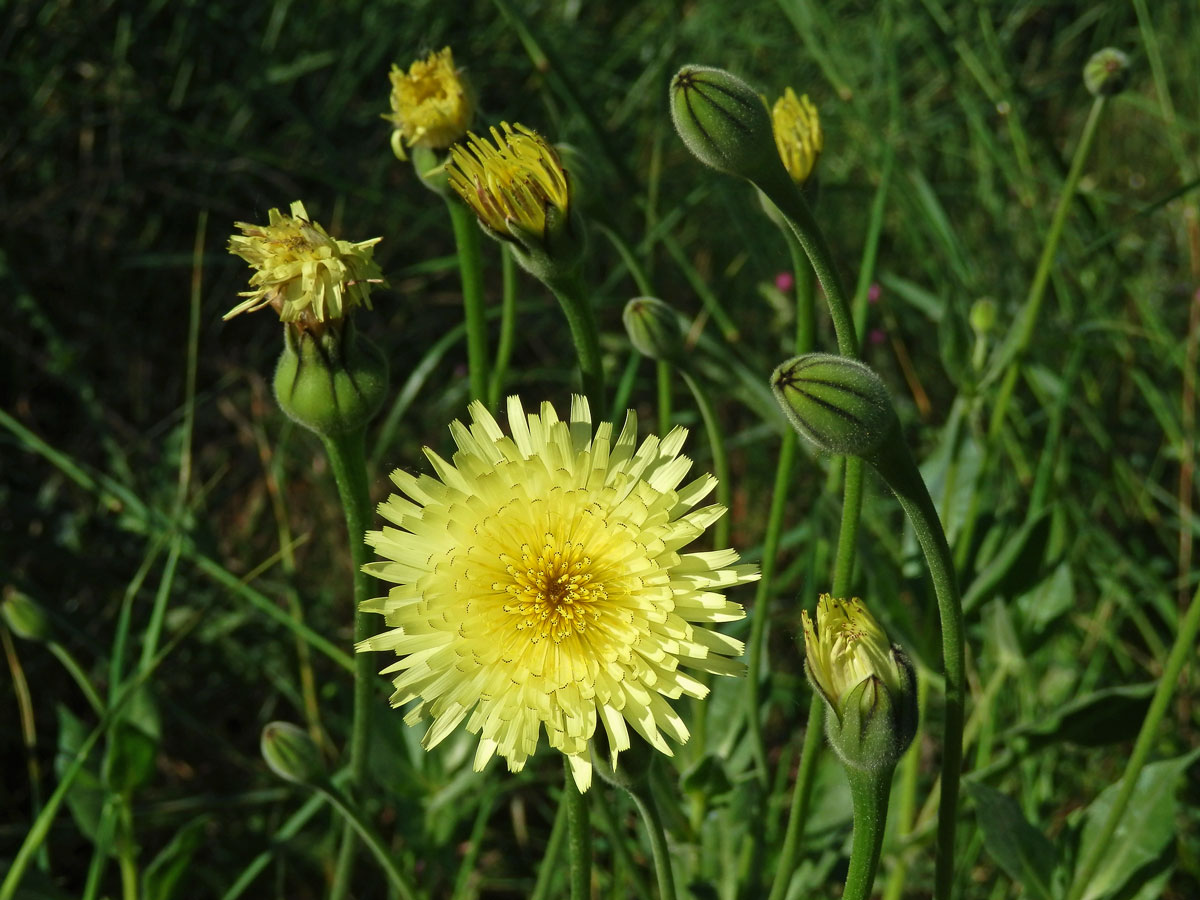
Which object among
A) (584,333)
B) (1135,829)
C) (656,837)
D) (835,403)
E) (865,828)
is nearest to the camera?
(835,403)

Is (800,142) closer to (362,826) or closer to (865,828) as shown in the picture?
(865,828)

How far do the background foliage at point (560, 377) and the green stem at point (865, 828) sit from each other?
0.49m

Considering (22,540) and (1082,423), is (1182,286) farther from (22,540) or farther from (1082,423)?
(22,540)

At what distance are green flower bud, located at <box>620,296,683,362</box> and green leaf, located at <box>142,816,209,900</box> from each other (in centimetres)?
111

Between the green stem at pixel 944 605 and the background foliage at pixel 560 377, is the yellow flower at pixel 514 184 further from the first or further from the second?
the green stem at pixel 944 605

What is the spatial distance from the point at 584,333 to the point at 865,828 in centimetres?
67

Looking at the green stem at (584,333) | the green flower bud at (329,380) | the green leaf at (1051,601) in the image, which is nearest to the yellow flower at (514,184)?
the green stem at (584,333)

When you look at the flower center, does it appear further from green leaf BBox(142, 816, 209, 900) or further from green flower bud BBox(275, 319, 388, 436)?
green leaf BBox(142, 816, 209, 900)

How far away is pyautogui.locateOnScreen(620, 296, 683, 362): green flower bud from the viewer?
160 centimetres

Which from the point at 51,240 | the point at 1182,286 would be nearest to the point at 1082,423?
the point at 1182,286

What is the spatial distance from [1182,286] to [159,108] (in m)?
2.93

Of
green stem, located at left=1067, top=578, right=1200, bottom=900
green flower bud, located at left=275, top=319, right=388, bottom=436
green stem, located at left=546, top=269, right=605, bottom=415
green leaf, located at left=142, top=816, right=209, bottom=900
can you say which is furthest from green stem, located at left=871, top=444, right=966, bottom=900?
green leaf, located at left=142, top=816, right=209, bottom=900

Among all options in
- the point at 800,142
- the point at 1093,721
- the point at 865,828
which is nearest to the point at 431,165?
the point at 800,142

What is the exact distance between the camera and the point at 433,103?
1635 millimetres
